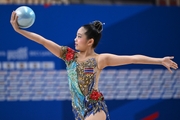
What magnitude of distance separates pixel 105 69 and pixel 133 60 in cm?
230

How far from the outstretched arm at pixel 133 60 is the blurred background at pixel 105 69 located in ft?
7.00

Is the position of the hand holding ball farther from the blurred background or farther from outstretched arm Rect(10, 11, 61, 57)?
the blurred background

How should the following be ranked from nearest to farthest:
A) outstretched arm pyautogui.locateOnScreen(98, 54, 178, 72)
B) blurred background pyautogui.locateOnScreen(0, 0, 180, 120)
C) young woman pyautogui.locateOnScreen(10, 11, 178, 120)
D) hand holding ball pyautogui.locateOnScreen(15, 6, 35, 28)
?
outstretched arm pyautogui.locateOnScreen(98, 54, 178, 72) < hand holding ball pyautogui.locateOnScreen(15, 6, 35, 28) < young woman pyautogui.locateOnScreen(10, 11, 178, 120) < blurred background pyautogui.locateOnScreen(0, 0, 180, 120)

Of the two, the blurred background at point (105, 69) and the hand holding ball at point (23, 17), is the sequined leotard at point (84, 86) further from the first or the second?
the blurred background at point (105, 69)

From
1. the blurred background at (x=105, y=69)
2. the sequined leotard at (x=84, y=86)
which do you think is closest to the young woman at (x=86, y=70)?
the sequined leotard at (x=84, y=86)

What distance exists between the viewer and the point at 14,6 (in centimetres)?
626

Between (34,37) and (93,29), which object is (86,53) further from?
(34,37)

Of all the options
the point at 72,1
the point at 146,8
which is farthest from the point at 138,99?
the point at 72,1

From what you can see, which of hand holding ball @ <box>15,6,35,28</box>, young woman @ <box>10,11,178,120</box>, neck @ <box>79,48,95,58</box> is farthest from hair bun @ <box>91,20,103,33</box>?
hand holding ball @ <box>15,6,35,28</box>

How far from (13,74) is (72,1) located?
4.03 metres

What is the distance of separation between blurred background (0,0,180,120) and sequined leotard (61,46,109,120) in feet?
6.55

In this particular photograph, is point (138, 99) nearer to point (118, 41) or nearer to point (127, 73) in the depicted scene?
point (127, 73)

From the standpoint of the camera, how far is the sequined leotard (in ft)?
14.1

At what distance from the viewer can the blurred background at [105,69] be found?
20.6ft
